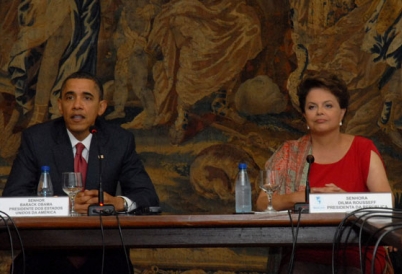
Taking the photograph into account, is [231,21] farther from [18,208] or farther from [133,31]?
[18,208]

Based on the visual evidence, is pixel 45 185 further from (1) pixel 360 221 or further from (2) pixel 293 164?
(1) pixel 360 221

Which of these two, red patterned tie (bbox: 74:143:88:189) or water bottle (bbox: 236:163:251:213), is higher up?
red patterned tie (bbox: 74:143:88:189)

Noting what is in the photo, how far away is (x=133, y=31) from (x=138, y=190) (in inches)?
99.4

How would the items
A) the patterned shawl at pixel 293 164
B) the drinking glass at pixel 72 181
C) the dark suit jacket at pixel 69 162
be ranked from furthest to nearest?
the dark suit jacket at pixel 69 162 → the patterned shawl at pixel 293 164 → the drinking glass at pixel 72 181

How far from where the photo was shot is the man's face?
15.7ft

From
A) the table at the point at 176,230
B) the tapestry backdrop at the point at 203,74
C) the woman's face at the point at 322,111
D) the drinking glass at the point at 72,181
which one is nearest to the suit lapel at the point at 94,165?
the drinking glass at the point at 72,181

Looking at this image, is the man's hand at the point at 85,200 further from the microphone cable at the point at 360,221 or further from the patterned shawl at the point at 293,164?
the microphone cable at the point at 360,221

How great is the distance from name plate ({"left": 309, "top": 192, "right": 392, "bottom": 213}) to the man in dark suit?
1.22 m

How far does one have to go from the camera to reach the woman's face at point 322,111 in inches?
179

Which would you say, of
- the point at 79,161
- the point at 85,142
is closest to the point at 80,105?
the point at 85,142

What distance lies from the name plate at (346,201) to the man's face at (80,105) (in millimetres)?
1676

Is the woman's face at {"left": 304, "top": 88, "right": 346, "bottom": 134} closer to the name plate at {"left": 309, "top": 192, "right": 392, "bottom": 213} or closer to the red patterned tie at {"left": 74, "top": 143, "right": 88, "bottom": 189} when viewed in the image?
the name plate at {"left": 309, "top": 192, "right": 392, "bottom": 213}

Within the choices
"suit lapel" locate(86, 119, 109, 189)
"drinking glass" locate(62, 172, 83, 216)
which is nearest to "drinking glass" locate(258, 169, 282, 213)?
"drinking glass" locate(62, 172, 83, 216)

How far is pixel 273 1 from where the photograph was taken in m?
6.88
